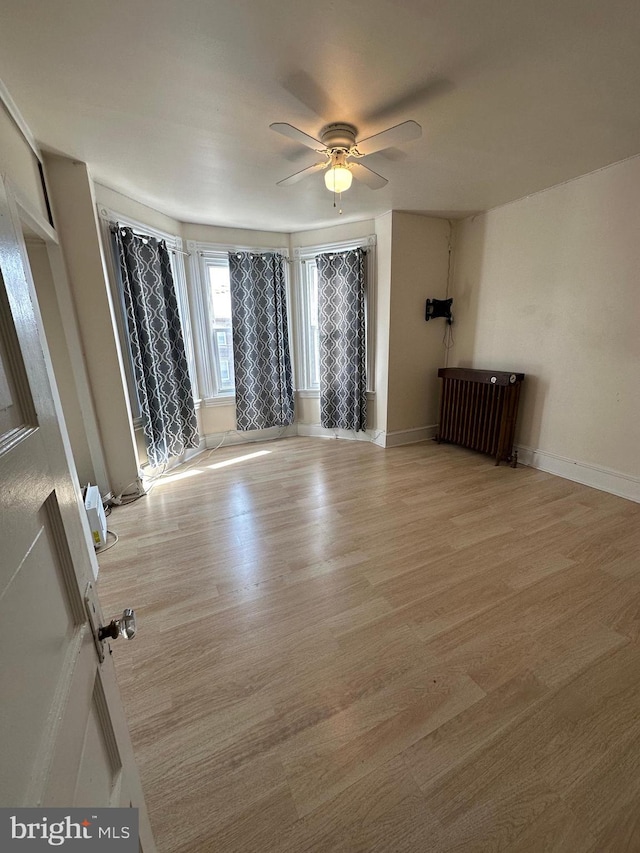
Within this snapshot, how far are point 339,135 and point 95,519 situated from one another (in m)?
2.71

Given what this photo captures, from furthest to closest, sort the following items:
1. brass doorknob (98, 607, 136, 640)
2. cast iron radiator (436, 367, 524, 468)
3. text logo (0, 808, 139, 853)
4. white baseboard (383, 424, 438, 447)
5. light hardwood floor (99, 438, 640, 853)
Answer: white baseboard (383, 424, 438, 447) → cast iron radiator (436, 367, 524, 468) → light hardwood floor (99, 438, 640, 853) → brass doorknob (98, 607, 136, 640) → text logo (0, 808, 139, 853)

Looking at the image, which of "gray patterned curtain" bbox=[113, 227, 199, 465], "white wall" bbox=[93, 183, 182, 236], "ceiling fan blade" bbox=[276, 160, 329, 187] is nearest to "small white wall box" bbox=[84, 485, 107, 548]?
"gray patterned curtain" bbox=[113, 227, 199, 465]

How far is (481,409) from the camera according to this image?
3.42m

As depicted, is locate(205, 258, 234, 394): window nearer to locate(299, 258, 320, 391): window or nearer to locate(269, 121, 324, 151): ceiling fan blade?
locate(299, 258, 320, 391): window

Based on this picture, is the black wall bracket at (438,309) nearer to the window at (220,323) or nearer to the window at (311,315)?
the window at (311,315)

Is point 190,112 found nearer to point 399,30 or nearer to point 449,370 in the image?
point 399,30

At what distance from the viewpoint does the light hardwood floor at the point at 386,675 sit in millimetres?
981

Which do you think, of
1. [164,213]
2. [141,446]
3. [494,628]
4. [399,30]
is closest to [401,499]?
[494,628]

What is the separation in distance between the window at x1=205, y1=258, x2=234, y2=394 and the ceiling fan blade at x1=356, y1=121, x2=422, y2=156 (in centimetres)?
232

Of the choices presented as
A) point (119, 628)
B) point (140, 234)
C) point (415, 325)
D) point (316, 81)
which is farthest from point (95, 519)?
point (415, 325)

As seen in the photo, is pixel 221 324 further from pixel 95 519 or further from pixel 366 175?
pixel 95 519

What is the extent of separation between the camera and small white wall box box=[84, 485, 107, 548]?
2.14m

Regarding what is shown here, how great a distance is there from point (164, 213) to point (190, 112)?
5.63 ft

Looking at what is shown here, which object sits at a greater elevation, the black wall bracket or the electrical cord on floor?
the black wall bracket
